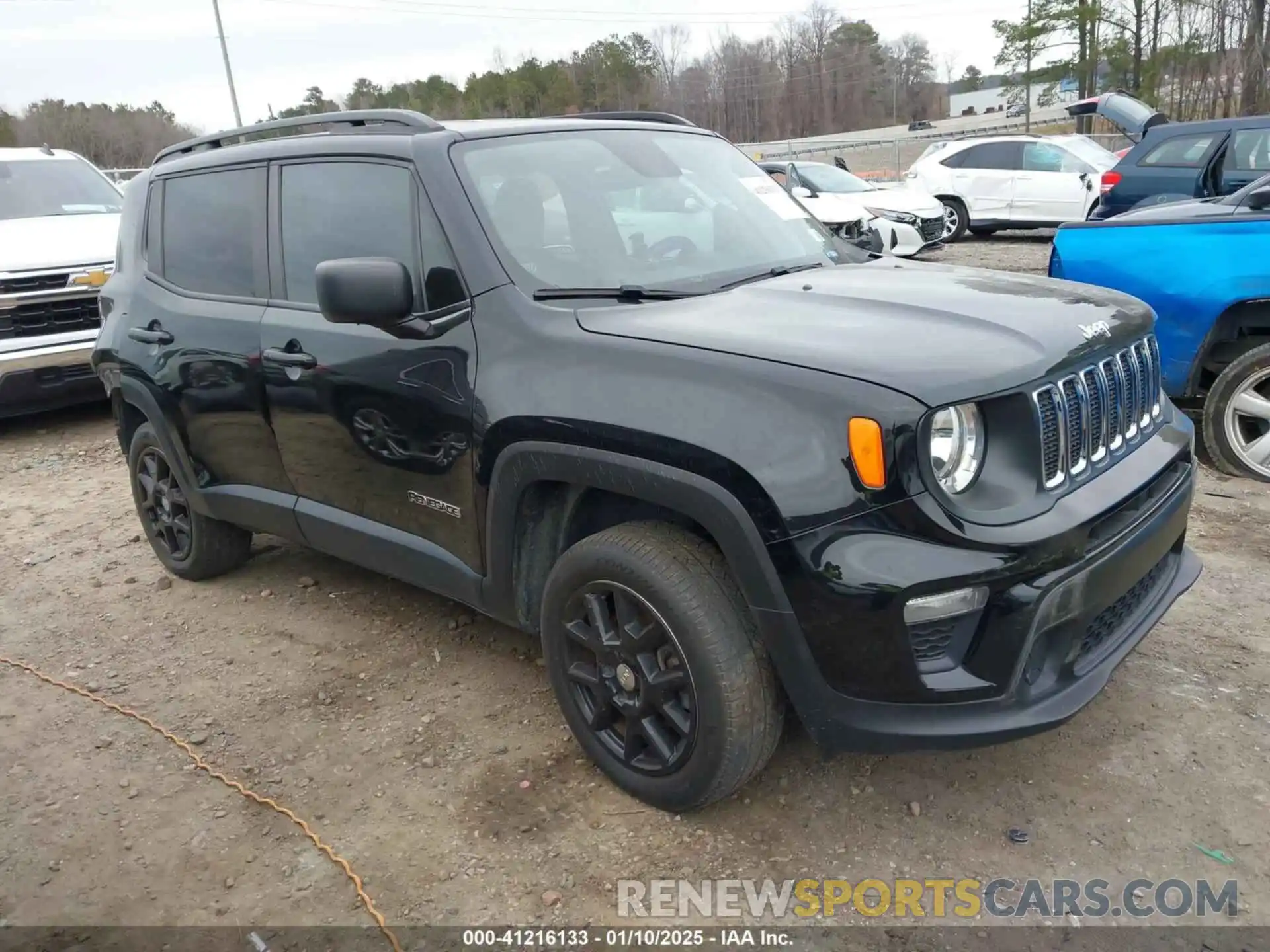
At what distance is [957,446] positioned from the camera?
7.47 ft

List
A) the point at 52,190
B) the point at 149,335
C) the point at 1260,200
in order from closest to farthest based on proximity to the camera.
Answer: the point at 149,335 < the point at 1260,200 < the point at 52,190

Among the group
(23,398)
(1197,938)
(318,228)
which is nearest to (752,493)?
(1197,938)

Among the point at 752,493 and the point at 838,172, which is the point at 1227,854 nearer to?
the point at 752,493

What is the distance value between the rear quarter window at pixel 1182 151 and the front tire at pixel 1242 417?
651cm

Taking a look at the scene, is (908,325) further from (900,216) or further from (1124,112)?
(1124,112)

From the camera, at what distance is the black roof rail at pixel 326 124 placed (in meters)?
3.26

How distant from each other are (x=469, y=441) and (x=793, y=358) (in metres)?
1.05

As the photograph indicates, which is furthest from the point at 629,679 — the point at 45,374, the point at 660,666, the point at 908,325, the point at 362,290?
the point at 45,374

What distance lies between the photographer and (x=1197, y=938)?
2.27m

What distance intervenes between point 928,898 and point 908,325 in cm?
143

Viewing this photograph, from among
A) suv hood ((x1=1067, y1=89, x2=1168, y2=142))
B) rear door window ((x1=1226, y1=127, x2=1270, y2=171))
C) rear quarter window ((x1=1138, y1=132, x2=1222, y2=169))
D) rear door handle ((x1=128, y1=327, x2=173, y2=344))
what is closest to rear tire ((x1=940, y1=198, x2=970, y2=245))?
suv hood ((x1=1067, y1=89, x2=1168, y2=142))

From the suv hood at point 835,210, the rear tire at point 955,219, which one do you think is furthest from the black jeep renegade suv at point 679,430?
the rear tire at point 955,219

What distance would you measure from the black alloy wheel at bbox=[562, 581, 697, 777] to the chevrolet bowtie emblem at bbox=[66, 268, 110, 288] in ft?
20.7

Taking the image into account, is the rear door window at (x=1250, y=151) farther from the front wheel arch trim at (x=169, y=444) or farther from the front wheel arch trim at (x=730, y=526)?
the front wheel arch trim at (x=169, y=444)
